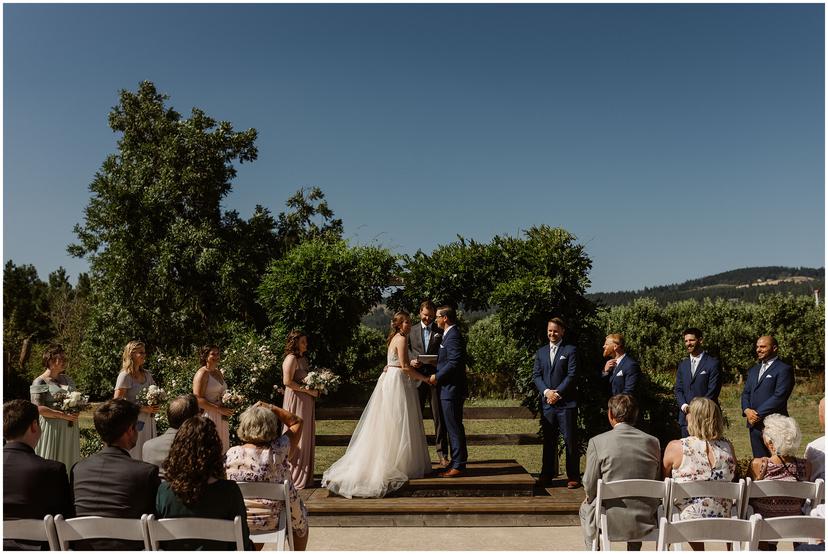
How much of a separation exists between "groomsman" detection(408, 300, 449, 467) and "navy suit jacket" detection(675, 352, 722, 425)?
2835 mm

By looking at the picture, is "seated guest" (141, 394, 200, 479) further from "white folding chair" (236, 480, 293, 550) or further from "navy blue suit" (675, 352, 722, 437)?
"navy blue suit" (675, 352, 722, 437)

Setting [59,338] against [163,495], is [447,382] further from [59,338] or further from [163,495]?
[59,338]

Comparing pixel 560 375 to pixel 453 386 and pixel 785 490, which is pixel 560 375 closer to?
pixel 453 386

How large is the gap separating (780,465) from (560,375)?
3070mm

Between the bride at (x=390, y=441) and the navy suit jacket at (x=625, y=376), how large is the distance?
2171 millimetres

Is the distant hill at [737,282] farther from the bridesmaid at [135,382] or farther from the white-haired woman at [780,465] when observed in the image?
the white-haired woman at [780,465]

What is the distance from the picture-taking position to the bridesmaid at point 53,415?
7.00m

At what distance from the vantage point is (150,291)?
66.4 feet

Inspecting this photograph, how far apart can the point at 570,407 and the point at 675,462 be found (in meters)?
2.78

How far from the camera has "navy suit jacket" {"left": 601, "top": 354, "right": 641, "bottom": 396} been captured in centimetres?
760

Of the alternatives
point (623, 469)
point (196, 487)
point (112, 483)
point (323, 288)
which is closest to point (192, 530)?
point (196, 487)

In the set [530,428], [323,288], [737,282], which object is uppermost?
[737,282]

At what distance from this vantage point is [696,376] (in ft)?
25.2

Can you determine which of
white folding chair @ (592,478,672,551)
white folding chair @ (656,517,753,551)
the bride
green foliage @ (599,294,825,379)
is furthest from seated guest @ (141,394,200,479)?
green foliage @ (599,294,825,379)
